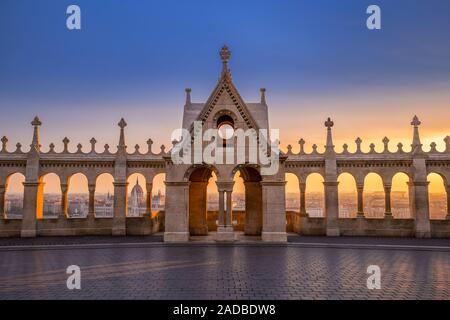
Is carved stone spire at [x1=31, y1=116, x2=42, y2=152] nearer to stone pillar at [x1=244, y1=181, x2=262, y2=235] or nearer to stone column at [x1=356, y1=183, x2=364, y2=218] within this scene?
stone pillar at [x1=244, y1=181, x2=262, y2=235]

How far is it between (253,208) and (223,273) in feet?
45.7

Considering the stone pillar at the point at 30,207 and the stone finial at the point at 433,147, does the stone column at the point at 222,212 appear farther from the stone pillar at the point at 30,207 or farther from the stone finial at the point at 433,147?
the stone finial at the point at 433,147

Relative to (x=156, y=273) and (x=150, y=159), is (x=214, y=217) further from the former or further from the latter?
(x=156, y=273)

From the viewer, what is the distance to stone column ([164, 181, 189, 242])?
79.0ft

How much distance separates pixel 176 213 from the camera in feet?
79.8

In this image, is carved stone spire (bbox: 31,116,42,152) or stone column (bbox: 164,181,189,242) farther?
carved stone spire (bbox: 31,116,42,152)

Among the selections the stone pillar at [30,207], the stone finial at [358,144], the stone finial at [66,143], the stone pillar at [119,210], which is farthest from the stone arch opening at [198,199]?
the stone finial at [358,144]

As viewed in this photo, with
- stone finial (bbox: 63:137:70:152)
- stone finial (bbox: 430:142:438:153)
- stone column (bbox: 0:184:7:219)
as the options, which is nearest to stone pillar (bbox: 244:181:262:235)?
stone finial (bbox: 430:142:438:153)

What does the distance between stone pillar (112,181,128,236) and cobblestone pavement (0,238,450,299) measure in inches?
321

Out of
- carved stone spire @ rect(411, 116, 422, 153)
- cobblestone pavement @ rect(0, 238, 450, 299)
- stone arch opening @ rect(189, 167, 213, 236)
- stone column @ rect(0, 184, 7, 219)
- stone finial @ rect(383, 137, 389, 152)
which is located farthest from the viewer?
stone finial @ rect(383, 137, 389, 152)

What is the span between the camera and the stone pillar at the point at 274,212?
2389 centimetres

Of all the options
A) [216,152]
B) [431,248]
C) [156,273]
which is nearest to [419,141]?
[431,248]

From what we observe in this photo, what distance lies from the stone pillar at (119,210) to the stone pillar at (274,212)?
42.3 feet
